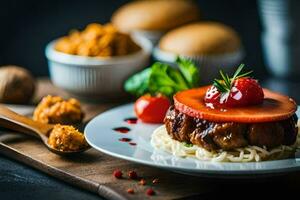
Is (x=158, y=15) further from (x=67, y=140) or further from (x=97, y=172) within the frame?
(x=97, y=172)

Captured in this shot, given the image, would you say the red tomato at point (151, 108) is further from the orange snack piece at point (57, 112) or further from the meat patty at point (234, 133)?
the meat patty at point (234, 133)

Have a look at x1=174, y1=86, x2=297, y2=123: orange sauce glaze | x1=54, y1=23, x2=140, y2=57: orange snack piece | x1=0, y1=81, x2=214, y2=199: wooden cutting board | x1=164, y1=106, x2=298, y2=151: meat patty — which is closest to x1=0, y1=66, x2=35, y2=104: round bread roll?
x1=54, y1=23, x2=140, y2=57: orange snack piece

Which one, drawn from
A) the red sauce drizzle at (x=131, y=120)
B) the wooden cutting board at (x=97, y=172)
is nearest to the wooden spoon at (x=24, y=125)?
the wooden cutting board at (x=97, y=172)

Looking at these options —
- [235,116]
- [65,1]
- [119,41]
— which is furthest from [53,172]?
[65,1]

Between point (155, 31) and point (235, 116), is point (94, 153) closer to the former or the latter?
point (235, 116)

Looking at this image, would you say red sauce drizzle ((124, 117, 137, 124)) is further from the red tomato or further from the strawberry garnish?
the strawberry garnish
